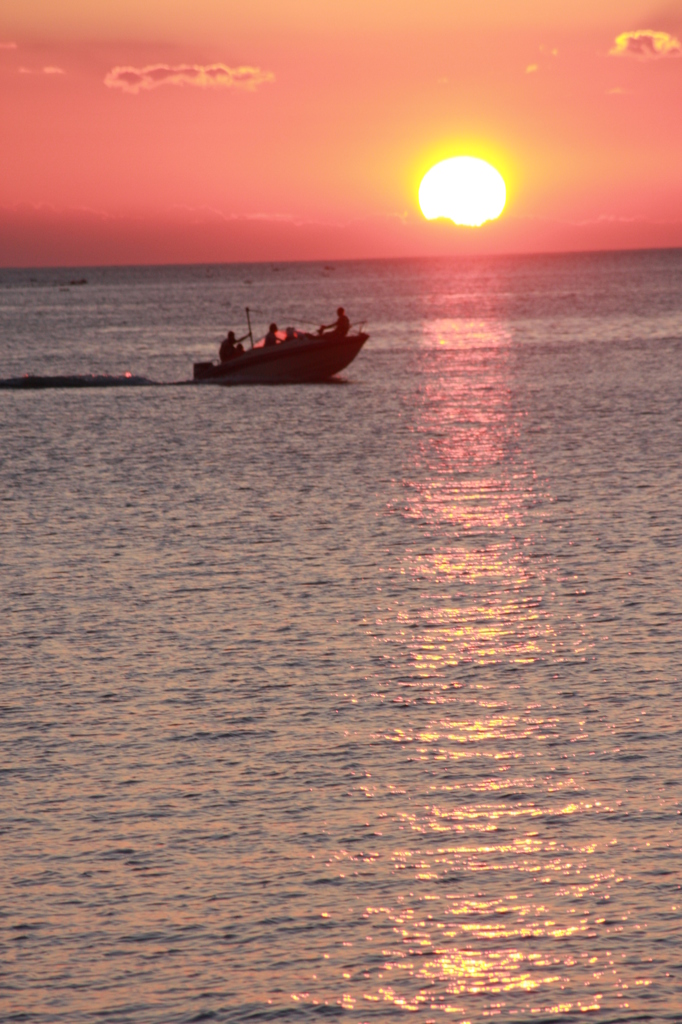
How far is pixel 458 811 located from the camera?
12.9 m

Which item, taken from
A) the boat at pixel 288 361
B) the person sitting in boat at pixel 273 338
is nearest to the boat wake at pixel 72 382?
the boat at pixel 288 361

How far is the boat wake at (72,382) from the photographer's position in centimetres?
6681

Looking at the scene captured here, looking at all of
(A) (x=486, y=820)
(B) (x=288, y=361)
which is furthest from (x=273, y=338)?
(A) (x=486, y=820)

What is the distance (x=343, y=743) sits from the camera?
14898 millimetres

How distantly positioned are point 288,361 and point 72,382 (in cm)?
1235

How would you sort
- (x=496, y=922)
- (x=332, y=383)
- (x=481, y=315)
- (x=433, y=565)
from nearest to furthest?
1. (x=496, y=922)
2. (x=433, y=565)
3. (x=332, y=383)
4. (x=481, y=315)

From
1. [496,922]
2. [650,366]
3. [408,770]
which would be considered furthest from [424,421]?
[496,922]

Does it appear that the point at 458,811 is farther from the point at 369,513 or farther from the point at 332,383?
the point at 332,383

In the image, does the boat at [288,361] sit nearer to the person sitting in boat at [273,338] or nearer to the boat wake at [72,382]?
the person sitting in boat at [273,338]

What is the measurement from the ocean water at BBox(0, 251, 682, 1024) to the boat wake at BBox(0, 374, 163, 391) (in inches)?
1207

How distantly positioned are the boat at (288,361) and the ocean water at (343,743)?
25370mm

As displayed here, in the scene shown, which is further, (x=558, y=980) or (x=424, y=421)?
(x=424, y=421)

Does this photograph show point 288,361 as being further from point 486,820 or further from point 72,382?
point 486,820

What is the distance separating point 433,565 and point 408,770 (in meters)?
10.1
